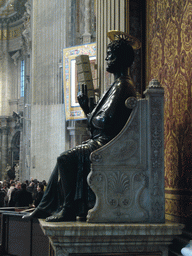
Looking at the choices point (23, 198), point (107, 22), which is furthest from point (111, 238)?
point (23, 198)

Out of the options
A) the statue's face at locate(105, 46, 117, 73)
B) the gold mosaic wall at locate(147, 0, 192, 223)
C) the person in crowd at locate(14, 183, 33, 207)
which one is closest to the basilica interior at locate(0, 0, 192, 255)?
the gold mosaic wall at locate(147, 0, 192, 223)

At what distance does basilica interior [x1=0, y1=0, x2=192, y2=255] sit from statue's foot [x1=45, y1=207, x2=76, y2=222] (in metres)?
0.92

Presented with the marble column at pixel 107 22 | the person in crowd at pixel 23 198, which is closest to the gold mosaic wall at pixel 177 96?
the marble column at pixel 107 22

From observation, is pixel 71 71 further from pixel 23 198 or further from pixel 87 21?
pixel 23 198

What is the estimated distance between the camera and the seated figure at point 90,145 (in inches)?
126

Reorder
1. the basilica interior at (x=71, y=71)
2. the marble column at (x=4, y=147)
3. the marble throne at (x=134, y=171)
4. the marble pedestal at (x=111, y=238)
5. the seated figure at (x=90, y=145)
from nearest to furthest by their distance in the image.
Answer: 1. the marble pedestal at (x=111, y=238)
2. the marble throne at (x=134, y=171)
3. the seated figure at (x=90, y=145)
4. the basilica interior at (x=71, y=71)
5. the marble column at (x=4, y=147)

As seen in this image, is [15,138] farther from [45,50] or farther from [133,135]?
[133,135]

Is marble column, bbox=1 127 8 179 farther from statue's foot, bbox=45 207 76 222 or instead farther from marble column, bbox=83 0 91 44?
statue's foot, bbox=45 207 76 222

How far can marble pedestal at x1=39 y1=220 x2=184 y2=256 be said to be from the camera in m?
2.79

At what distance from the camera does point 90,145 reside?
3332mm

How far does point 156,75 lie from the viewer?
4051 millimetres

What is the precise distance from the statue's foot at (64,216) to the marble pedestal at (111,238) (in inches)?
5.9

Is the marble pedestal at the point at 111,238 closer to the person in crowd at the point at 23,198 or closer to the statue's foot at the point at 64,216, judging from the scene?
the statue's foot at the point at 64,216

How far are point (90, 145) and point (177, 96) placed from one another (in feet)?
2.94
